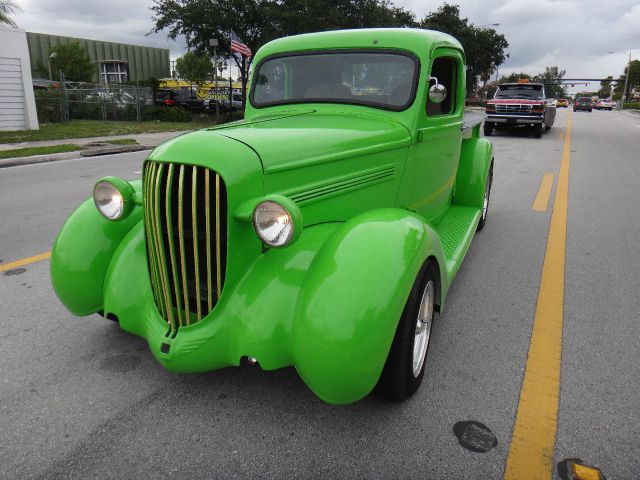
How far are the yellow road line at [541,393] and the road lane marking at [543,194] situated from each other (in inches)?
97.5

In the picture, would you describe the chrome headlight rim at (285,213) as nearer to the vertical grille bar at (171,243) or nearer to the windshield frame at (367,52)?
the vertical grille bar at (171,243)

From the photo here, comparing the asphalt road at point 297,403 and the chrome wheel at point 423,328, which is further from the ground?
the chrome wheel at point 423,328

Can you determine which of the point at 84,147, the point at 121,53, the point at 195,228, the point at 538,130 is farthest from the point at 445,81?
the point at 121,53

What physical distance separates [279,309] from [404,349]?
0.59m

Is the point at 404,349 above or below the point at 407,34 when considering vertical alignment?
below

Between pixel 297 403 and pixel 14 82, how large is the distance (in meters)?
17.5

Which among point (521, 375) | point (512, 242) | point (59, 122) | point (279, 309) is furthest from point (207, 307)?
point (59, 122)

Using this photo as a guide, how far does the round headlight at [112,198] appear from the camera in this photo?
100 inches

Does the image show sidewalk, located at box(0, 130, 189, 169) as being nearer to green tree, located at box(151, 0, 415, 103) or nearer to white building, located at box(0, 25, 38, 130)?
white building, located at box(0, 25, 38, 130)

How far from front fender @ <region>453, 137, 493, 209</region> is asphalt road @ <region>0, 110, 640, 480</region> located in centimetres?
101

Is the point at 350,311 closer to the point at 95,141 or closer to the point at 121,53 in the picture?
the point at 95,141

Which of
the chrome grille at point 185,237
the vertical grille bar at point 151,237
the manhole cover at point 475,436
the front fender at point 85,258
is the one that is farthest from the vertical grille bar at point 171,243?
the manhole cover at point 475,436

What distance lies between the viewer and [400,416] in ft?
7.70

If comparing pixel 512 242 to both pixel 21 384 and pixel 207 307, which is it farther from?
pixel 21 384
